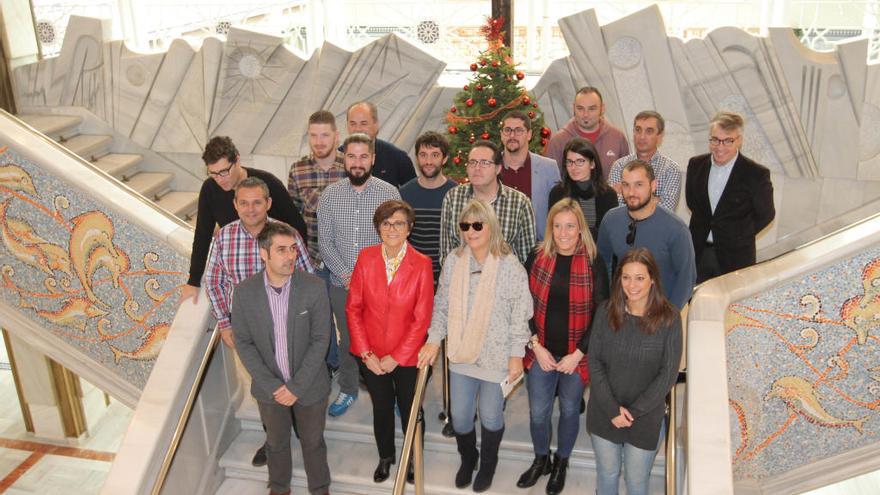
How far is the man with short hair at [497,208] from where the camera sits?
3.88 meters

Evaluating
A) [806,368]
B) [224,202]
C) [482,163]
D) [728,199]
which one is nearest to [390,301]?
[482,163]

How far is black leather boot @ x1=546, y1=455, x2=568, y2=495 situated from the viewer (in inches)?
157

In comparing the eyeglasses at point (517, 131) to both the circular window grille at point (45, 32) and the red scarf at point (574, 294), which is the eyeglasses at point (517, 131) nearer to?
the red scarf at point (574, 294)

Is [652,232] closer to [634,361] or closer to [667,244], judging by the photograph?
[667,244]


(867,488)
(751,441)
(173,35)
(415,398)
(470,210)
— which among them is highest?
(173,35)

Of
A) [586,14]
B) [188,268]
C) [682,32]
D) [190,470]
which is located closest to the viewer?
[190,470]

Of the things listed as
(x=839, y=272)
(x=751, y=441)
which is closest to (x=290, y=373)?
(x=751, y=441)

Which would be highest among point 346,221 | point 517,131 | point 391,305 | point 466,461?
point 517,131

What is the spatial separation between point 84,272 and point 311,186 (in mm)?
1740

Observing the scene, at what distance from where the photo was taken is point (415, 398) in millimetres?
3754

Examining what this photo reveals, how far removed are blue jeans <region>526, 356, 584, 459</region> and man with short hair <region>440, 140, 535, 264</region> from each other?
1.93 ft

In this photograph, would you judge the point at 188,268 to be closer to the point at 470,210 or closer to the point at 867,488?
the point at 470,210

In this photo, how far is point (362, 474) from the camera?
4.24m

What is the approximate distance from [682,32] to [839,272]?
3.83m
